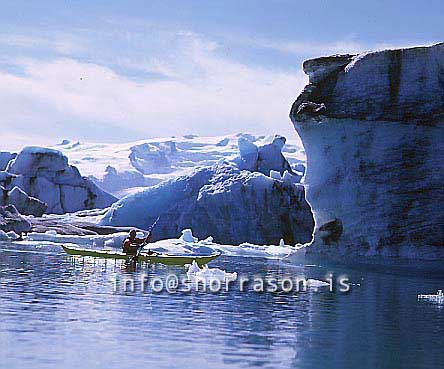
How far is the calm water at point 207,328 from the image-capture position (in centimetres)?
705

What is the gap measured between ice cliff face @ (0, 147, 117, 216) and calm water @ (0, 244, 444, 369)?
28.8 meters

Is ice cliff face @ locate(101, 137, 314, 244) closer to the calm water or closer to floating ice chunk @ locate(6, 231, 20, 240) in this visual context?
floating ice chunk @ locate(6, 231, 20, 240)

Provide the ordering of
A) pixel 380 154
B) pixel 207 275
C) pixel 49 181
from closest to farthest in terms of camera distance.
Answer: pixel 207 275
pixel 380 154
pixel 49 181

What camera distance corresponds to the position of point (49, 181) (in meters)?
43.2

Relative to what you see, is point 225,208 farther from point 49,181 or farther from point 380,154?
point 49,181

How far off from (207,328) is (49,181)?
3567 centimetres

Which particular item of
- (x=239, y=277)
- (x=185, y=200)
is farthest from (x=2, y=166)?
Answer: (x=239, y=277)

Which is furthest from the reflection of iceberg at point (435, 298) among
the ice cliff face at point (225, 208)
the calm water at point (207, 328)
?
the ice cliff face at point (225, 208)

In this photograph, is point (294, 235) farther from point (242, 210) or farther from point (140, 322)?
point (140, 322)

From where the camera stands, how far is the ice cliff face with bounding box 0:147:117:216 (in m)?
42.3

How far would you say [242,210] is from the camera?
1293 inches

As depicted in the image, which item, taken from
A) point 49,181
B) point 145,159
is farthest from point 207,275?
point 145,159

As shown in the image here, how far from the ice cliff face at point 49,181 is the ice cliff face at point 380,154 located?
1976 cm

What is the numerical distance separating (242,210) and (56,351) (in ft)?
84.8
